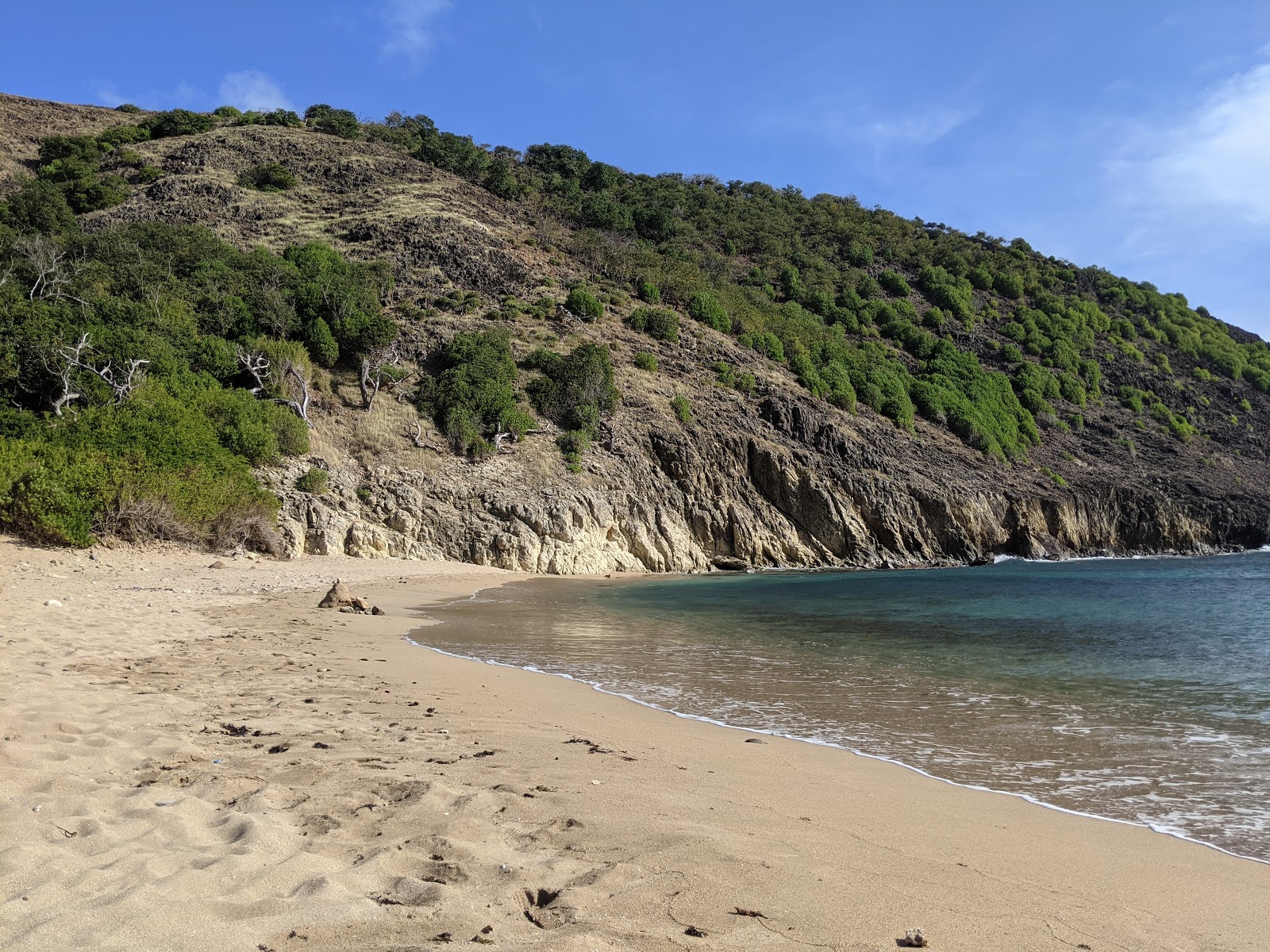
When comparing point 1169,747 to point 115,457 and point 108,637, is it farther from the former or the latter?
point 115,457

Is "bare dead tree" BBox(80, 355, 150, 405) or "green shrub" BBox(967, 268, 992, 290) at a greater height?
"green shrub" BBox(967, 268, 992, 290)

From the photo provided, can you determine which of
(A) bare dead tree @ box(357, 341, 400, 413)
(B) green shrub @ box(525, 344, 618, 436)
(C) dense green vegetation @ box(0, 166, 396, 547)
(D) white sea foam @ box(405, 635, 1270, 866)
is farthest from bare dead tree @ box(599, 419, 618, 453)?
(D) white sea foam @ box(405, 635, 1270, 866)

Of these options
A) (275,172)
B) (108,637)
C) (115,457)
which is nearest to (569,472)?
(115,457)

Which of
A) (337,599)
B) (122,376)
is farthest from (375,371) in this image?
(337,599)

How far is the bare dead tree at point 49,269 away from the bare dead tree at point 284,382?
7314mm

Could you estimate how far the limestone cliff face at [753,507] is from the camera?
98.6ft

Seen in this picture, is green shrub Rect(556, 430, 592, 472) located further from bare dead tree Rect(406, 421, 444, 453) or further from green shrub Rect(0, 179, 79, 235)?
green shrub Rect(0, 179, 79, 235)

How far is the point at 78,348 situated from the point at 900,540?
3798cm

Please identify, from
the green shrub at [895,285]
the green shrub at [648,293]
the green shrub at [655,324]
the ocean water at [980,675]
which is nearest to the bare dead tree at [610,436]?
the green shrub at [655,324]

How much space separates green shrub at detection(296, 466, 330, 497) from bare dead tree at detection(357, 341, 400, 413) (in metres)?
6.28

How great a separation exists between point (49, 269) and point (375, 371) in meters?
14.4

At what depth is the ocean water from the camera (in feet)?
18.9

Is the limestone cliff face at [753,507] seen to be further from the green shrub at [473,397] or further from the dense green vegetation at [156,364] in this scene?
the dense green vegetation at [156,364]

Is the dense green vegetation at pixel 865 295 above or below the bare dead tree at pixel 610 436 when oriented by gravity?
above
